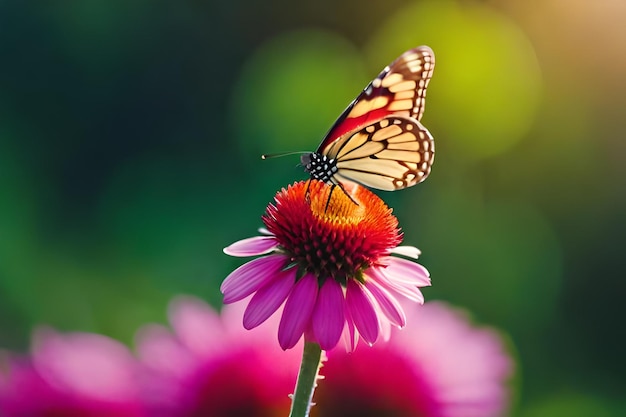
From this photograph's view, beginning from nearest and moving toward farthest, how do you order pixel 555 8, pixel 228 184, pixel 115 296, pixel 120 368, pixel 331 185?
1. pixel 120 368
2. pixel 331 185
3. pixel 115 296
4. pixel 228 184
5. pixel 555 8

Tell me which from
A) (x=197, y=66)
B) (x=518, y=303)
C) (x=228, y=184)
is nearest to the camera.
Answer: (x=518, y=303)

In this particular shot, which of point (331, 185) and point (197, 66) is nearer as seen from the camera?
point (331, 185)

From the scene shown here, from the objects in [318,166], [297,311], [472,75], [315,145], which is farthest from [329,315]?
[472,75]

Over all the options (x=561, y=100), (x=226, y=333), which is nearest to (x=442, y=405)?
(x=226, y=333)

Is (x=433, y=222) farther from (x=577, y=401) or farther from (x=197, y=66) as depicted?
(x=197, y=66)

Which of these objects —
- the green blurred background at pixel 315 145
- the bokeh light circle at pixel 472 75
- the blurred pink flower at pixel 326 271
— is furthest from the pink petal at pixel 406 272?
the bokeh light circle at pixel 472 75

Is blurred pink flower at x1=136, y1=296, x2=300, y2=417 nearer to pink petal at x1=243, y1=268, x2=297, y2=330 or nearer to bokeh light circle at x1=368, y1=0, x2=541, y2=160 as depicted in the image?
pink petal at x1=243, y1=268, x2=297, y2=330

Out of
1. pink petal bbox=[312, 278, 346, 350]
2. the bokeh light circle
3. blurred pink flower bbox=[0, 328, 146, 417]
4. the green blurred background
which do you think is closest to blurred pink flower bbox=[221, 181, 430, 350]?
pink petal bbox=[312, 278, 346, 350]
